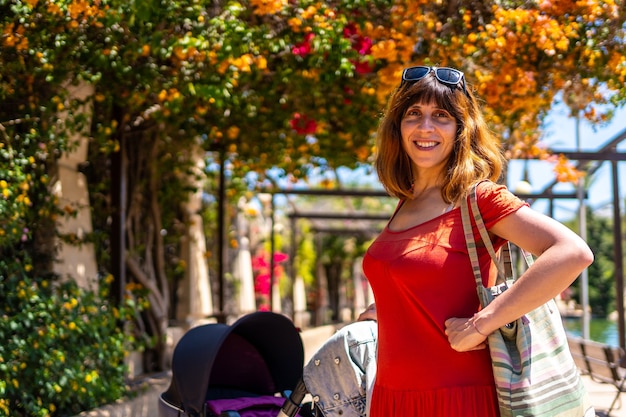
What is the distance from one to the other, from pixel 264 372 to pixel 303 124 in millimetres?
4020

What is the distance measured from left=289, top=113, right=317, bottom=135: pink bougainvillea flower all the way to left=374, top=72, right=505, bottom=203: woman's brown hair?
560 cm

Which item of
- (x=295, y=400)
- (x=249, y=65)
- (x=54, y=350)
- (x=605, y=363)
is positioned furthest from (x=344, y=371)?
(x=605, y=363)

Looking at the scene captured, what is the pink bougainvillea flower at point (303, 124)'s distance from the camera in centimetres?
794

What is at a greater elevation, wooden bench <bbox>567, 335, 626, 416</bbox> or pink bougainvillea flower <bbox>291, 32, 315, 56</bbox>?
pink bougainvillea flower <bbox>291, 32, 315, 56</bbox>

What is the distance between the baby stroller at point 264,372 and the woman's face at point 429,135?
29.6 inches

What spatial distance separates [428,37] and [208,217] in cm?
Result: 595

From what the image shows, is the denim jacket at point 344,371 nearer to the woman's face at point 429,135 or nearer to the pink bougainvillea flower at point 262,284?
the woman's face at point 429,135

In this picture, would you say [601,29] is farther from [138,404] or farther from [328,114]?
[138,404]

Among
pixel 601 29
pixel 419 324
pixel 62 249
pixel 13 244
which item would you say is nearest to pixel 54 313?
pixel 13 244

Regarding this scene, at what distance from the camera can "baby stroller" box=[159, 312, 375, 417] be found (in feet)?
9.06

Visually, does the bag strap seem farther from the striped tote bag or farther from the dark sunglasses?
the dark sunglasses

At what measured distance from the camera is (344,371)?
9.09 feet

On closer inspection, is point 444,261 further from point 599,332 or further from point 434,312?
point 599,332

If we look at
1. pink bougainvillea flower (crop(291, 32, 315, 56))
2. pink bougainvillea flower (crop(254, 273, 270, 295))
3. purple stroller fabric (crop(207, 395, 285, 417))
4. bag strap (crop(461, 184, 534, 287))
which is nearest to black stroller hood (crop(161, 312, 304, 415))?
purple stroller fabric (crop(207, 395, 285, 417))
